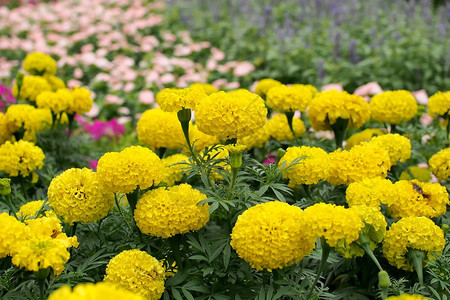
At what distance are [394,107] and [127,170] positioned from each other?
125 cm

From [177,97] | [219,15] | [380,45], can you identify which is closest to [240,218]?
[177,97]

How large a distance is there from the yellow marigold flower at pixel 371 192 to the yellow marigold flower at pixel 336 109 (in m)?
0.51

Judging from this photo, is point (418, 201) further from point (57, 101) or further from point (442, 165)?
point (57, 101)

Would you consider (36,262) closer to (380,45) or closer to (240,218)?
(240,218)

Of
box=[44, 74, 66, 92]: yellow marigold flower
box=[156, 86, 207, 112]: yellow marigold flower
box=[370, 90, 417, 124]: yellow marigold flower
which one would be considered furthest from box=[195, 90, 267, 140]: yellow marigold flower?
box=[44, 74, 66, 92]: yellow marigold flower

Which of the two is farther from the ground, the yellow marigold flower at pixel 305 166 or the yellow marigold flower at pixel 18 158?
the yellow marigold flower at pixel 305 166

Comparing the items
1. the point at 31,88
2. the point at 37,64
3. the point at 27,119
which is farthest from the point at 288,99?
the point at 37,64

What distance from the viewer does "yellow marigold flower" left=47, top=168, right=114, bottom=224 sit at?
149 centimetres

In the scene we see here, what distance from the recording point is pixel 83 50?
668 cm

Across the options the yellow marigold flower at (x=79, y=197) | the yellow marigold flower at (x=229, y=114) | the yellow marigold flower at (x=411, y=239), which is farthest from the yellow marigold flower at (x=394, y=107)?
the yellow marigold flower at (x=79, y=197)

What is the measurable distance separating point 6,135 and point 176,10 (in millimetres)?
5769

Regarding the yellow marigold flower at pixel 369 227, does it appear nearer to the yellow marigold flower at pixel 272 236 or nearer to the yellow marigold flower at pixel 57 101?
the yellow marigold flower at pixel 272 236

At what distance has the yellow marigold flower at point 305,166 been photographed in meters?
1.62

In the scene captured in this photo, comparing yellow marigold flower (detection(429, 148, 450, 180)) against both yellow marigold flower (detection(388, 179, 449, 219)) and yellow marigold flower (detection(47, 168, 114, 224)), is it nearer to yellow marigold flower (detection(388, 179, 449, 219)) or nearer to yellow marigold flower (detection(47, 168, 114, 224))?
yellow marigold flower (detection(388, 179, 449, 219))
